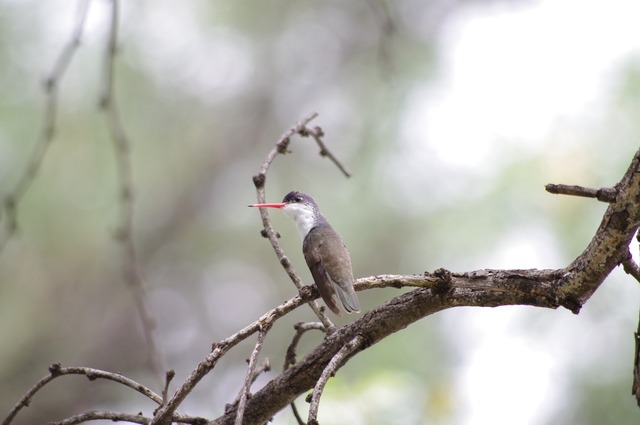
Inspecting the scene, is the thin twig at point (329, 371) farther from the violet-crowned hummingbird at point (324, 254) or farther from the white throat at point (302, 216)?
the white throat at point (302, 216)

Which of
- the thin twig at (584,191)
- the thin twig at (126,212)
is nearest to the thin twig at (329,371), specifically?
the thin twig at (584,191)

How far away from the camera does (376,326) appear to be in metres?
1.90

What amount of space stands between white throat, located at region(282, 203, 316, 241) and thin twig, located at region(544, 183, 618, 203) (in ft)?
6.50

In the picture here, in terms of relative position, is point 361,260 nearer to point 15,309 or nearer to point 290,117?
point 290,117

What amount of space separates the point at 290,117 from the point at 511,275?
18.9ft

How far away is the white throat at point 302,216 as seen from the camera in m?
3.57

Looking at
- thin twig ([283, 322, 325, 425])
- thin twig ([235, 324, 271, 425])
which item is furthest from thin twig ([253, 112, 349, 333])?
thin twig ([235, 324, 271, 425])

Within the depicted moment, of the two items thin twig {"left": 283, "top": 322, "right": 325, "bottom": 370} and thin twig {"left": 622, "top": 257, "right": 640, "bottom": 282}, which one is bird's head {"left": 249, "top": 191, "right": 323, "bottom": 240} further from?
thin twig {"left": 622, "top": 257, "right": 640, "bottom": 282}

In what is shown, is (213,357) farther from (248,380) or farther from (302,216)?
(302,216)

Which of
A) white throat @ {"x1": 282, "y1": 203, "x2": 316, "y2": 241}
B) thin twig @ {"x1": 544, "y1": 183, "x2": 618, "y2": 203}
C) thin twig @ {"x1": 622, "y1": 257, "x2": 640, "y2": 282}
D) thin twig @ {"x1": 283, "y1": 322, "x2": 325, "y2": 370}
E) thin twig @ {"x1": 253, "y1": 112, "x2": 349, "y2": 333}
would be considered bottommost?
thin twig @ {"x1": 622, "y1": 257, "x2": 640, "y2": 282}

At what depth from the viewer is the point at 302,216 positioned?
3.67m

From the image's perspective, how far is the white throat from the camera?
3575 millimetres

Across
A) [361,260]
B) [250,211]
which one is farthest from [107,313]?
[361,260]

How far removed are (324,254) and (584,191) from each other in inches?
60.8
